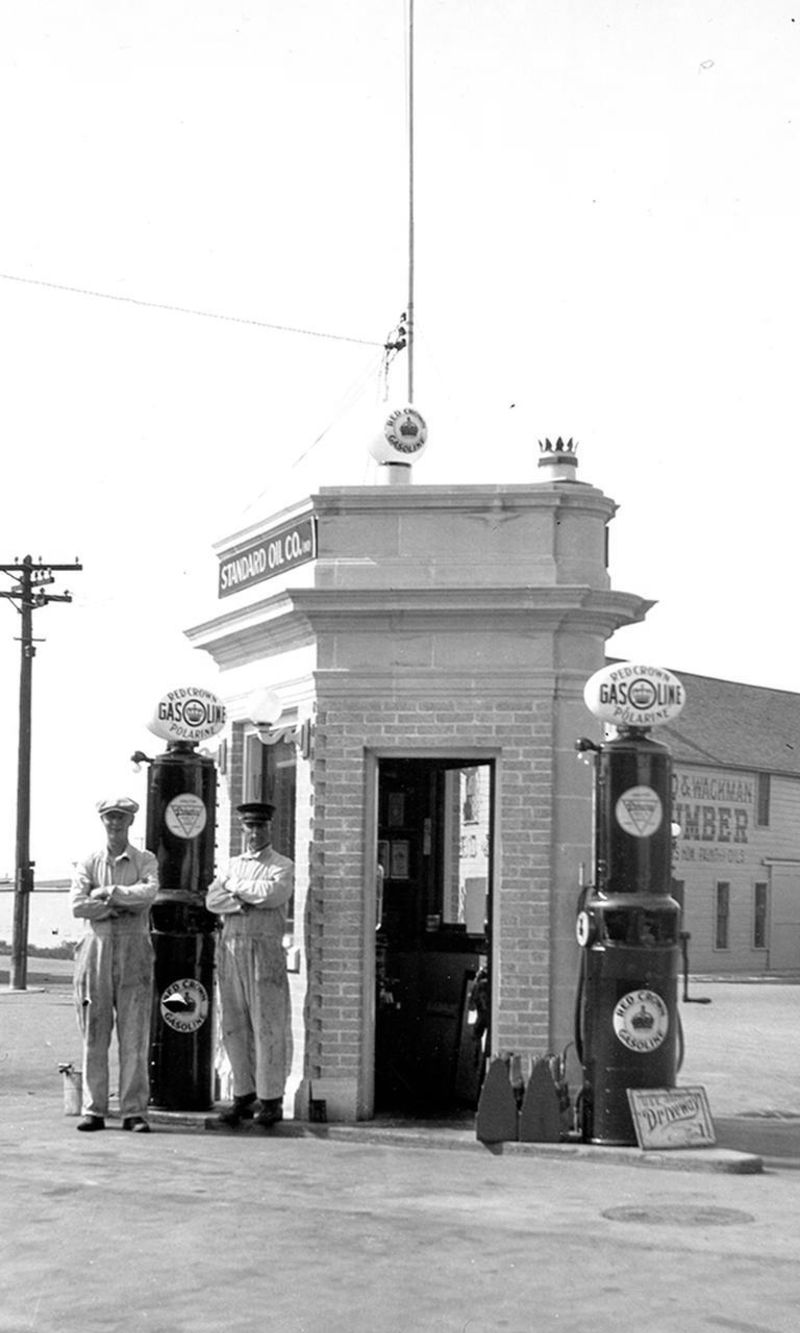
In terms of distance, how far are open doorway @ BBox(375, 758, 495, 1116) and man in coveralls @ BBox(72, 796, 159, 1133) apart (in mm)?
1721

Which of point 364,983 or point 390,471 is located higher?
point 390,471

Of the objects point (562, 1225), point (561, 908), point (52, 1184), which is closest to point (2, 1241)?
point (52, 1184)

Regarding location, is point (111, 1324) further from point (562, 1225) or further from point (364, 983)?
point (364, 983)

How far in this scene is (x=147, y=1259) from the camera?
312 inches

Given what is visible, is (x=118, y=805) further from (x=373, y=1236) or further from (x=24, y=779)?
(x=24, y=779)

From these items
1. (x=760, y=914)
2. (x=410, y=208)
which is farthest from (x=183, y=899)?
(x=760, y=914)

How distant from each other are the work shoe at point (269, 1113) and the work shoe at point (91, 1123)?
95 centimetres

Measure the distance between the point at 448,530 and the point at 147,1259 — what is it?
6.05 metres

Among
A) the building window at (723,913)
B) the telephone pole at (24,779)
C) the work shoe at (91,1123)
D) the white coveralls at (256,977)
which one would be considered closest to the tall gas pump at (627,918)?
the white coveralls at (256,977)

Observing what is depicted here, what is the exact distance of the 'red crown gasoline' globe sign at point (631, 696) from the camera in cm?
1174

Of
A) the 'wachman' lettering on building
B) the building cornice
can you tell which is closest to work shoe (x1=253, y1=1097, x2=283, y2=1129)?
the building cornice

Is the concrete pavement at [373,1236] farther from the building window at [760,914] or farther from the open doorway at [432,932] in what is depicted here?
the building window at [760,914]

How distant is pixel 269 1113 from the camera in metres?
12.3

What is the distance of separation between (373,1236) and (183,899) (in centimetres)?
498
